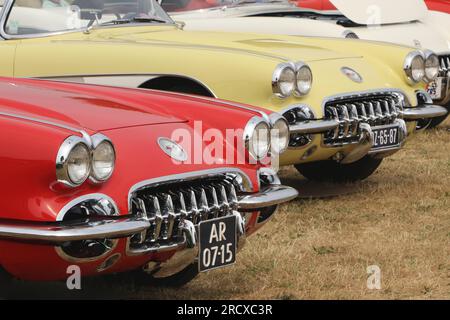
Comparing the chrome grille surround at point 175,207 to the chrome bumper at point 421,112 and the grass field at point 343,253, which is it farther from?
the chrome bumper at point 421,112

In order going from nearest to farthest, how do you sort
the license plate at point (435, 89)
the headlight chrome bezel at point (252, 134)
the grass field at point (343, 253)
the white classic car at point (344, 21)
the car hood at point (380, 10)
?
the headlight chrome bezel at point (252, 134), the grass field at point (343, 253), the white classic car at point (344, 21), the license plate at point (435, 89), the car hood at point (380, 10)

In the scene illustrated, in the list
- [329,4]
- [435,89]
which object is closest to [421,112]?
[435,89]

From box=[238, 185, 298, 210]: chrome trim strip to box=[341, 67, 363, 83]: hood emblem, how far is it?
6.99ft

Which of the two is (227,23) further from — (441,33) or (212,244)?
(212,244)

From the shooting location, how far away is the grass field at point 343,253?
4.32 metres

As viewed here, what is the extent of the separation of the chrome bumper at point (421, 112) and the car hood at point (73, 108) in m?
2.64

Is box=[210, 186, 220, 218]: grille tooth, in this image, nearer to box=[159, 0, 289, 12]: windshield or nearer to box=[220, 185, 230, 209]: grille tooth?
box=[220, 185, 230, 209]: grille tooth

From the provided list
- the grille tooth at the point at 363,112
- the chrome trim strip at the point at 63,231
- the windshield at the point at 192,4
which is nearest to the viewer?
the chrome trim strip at the point at 63,231

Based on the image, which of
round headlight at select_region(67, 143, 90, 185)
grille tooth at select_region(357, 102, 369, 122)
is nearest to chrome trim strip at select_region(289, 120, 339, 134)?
grille tooth at select_region(357, 102, 369, 122)

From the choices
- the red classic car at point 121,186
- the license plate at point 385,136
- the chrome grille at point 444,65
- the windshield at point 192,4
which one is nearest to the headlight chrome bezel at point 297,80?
the license plate at point 385,136

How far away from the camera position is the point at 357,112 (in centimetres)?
610

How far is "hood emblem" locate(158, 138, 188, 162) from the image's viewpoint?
377 centimetres

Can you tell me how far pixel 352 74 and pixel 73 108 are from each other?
2781 millimetres
